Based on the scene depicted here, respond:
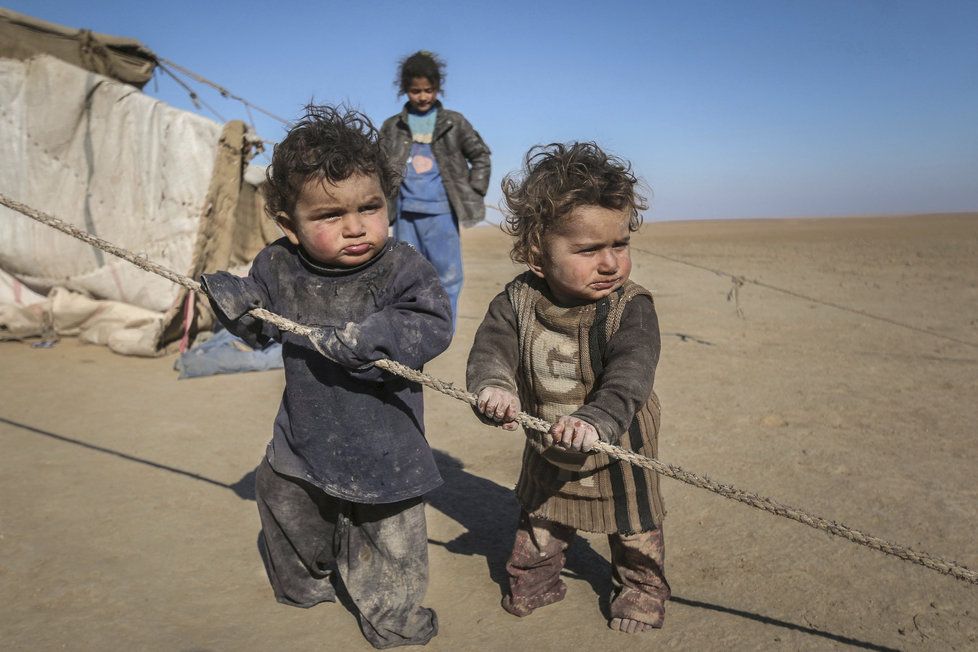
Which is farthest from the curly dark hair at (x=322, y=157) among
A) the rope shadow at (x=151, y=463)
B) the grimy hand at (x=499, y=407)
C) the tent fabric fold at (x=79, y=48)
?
the tent fabric fold at (x=79, y=48)

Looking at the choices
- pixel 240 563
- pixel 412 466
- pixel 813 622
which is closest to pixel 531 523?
pixel 412 466

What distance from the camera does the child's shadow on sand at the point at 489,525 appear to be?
8.85 ft

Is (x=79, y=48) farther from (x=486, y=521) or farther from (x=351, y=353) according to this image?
(x=351, y=353)

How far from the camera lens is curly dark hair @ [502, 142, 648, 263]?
2.14 meters

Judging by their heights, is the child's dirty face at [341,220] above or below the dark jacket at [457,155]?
below

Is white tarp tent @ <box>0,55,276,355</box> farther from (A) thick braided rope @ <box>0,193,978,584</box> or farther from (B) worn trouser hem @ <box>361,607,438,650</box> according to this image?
(A) thick braided rope @ <box>0,193,978,584</box>

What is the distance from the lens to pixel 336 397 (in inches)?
83.3

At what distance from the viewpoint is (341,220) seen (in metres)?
2.08

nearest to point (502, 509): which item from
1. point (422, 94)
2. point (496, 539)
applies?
point (496, 539)

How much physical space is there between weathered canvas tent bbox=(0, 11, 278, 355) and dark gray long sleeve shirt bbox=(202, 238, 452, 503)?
426 cm

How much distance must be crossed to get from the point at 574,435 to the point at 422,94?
3.95 meters

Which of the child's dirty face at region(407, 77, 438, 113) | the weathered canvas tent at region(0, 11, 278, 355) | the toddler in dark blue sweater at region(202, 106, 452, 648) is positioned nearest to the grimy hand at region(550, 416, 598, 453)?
the toddler in dark blue sweater at region(202, 106, 452, 648)

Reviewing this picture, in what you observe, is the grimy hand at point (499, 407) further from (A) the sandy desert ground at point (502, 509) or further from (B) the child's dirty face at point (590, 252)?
(A) the sandy desert ground at point (502, 509)

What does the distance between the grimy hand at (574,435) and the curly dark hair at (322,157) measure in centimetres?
88
